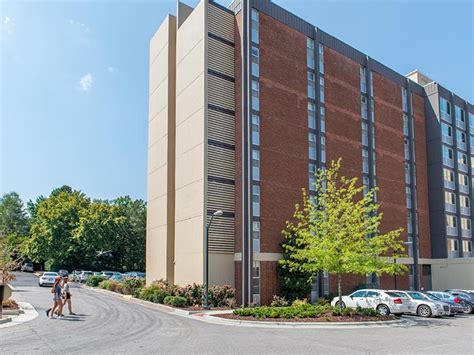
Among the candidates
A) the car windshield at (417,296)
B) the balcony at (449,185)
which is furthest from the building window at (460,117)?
the car windshield at (417,296)

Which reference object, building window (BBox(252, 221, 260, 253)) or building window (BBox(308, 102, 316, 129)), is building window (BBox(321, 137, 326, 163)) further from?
building window (BBox(252, 221, 260, 253))

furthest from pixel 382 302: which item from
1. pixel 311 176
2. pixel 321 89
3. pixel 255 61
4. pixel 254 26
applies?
pixel 254 26

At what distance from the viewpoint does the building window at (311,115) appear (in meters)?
36.5

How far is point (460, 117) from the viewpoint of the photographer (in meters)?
51.7

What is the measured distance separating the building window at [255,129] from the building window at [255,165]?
2.35ft

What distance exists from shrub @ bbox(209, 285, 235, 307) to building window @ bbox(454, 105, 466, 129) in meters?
35.0

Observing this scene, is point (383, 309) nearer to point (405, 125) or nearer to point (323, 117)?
point (323, 117)

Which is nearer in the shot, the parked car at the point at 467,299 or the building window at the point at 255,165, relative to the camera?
the parked car at the point at 467,299

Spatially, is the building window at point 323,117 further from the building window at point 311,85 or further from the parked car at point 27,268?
the parked car at point 27,268

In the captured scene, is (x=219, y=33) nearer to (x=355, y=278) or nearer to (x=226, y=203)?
(x=226, y=203)

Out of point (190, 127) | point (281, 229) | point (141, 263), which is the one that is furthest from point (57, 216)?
point (281, 229)

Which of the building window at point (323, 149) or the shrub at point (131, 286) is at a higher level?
the building window at point (323, 149)

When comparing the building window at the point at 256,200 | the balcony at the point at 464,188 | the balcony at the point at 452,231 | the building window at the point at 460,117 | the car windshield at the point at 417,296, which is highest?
the building window at the point at 460,117

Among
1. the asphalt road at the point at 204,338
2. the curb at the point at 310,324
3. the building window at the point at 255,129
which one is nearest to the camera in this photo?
the asphalt road at the point at 204,338
